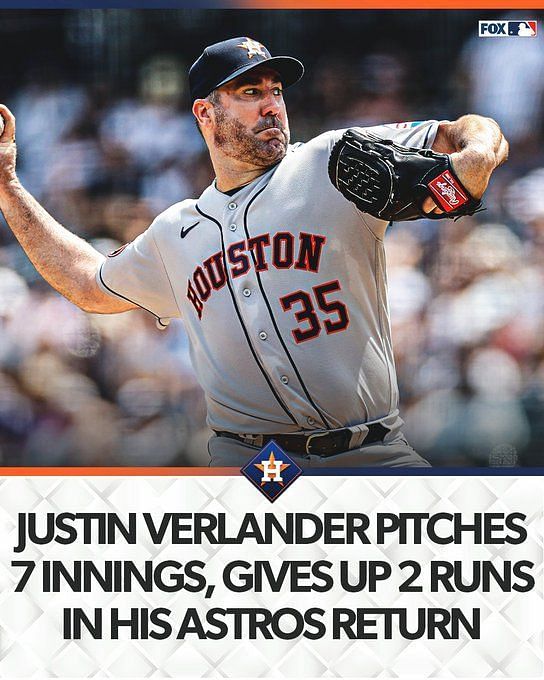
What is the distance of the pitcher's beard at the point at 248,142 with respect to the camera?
2666mm

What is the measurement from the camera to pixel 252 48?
263cm

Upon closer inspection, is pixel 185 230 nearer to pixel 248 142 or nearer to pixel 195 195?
pixel 195 195

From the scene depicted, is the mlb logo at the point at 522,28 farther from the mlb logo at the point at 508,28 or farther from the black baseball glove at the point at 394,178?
the black baseball glove at the point at 394,178

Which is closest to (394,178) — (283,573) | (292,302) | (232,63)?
(292,302)

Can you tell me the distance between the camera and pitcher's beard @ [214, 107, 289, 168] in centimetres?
267

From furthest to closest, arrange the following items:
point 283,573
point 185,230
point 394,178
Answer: point 185,230, point 283,573, point 394,178

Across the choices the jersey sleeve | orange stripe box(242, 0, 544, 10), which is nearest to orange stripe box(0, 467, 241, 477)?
the jersey sleeve

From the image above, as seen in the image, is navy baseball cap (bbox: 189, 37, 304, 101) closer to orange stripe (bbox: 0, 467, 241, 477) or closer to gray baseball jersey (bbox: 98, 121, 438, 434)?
gray baseball jersey (bbox: 98, 121, 438, 434)

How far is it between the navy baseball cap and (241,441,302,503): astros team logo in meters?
0.97

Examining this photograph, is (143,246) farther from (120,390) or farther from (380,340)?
(380,340)

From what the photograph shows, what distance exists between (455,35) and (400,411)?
3.26 feet

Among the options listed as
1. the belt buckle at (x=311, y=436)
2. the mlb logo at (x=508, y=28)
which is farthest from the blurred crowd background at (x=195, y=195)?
the belt buckle at (x=311, y=436)

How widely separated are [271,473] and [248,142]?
2.81 feet

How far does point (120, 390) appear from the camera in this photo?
283 cm
